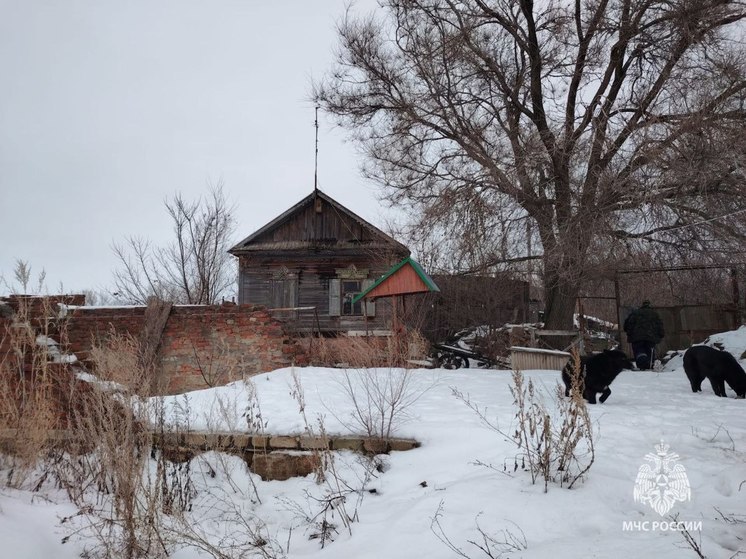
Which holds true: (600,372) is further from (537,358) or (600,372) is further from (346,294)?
(346,294)

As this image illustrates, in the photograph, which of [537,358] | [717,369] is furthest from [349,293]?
[717,369]

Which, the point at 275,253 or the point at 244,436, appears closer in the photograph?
the point at 244,436

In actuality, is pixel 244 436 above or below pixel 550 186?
below

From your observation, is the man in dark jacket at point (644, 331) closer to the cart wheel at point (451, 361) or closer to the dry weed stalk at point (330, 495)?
the cart wheel at point (451, 361)

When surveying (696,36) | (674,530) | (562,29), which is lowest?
(674,530)

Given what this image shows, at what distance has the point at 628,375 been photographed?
954cm

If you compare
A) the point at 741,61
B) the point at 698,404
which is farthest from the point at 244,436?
the point at 741,61

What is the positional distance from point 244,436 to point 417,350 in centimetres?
478

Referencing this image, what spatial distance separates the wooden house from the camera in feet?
59.8

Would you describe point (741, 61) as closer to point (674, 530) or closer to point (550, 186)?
point (550, 186)

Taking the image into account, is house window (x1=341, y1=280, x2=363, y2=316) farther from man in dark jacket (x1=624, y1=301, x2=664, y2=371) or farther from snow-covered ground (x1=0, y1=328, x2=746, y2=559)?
snow-covered ground (x1=0, y1=328, x2=746, y2=559)

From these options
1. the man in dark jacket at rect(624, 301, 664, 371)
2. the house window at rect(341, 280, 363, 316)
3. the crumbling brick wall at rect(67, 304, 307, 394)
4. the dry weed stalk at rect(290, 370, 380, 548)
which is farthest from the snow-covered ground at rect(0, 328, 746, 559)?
the house window at rect(341, 280, 363, 316)

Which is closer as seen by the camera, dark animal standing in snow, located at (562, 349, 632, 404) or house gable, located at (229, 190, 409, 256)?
dark animal standing in snow, located at (562, 349, 632, 404)

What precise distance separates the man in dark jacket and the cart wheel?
12.6 feet
